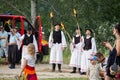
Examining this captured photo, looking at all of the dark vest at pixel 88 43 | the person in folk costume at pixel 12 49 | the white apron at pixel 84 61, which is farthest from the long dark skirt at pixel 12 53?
the dark vest at pixel 88 43

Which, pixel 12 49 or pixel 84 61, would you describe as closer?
pixel 84 61

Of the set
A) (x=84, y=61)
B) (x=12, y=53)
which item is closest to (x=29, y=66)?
(x=84, y=61)

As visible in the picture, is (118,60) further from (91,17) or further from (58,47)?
(91,17)

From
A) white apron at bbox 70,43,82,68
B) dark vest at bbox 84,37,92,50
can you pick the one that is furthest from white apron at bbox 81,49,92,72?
white apron at bbox 70,43,82,68

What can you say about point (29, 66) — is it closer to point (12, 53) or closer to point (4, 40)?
point (12, 53)

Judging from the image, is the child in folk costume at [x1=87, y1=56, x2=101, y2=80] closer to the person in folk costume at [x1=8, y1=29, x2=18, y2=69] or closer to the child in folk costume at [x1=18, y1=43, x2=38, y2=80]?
the child in folk costume at [x1=18, y1=43, x2=38, y2=80]

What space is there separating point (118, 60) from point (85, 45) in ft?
26.2

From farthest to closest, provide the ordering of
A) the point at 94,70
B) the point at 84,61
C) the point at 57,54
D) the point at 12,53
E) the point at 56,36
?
1. the point at 12,53
2. the point at 57,54
3. the point at 56,36
4. the point at 84,61
5. the point at 94,70

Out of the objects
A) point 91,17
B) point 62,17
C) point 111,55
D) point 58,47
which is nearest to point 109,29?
point 91,17

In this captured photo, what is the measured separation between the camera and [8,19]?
2362cm

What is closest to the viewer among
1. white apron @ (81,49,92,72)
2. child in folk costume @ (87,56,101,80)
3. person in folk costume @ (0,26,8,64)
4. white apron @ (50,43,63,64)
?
child in folk costume @ (87,56,101,80)

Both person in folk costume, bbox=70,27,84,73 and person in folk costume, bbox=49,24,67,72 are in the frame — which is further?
person in folk costume, bbox=49,24,67,72

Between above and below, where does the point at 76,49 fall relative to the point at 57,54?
above

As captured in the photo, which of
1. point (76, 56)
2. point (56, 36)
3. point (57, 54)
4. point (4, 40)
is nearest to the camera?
point (56, 36)
